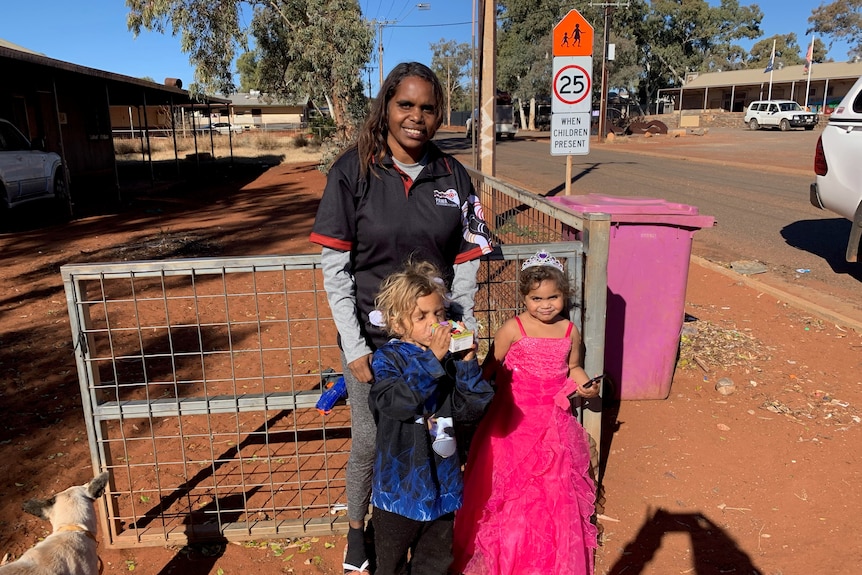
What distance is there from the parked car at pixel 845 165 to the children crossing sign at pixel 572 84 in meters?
2.72

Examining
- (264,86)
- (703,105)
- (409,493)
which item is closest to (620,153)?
(264,86)

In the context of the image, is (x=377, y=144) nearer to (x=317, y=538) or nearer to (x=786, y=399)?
(x=317, y=538)

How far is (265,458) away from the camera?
12.4 feet

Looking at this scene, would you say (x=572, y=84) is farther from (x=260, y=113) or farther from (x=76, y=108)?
(x=260, y=113)

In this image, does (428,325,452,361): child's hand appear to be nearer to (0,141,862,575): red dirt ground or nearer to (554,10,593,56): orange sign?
(0,141,862,575): red dirt ground

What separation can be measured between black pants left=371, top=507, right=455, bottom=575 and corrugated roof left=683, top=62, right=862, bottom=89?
53525 mm

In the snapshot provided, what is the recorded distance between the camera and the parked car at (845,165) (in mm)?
7199

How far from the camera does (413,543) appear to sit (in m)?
2.42

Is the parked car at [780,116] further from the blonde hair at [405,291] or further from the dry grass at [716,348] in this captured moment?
the blonde hair at [405,291]

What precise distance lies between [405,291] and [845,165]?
7175mm

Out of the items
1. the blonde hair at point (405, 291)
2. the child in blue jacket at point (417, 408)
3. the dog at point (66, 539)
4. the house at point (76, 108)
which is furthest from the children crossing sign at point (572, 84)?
the house at point (76, 108)

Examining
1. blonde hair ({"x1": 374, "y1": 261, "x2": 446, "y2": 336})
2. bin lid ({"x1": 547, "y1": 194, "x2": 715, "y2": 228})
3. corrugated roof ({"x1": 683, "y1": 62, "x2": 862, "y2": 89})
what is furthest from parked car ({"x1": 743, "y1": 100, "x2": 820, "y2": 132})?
blonde hair ({"x1": 374, "y1": 261, "x2": 446, "y2": 336})

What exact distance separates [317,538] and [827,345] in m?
4.40

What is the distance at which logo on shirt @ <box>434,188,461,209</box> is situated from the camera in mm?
2434
